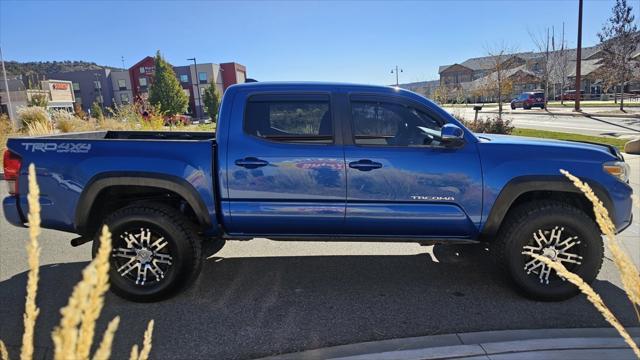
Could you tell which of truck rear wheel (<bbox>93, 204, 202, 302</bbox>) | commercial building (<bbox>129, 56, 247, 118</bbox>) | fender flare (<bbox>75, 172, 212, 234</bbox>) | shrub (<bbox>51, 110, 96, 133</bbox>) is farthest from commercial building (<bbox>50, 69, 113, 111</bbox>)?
truck rear wheel (<bbox>93, 204, 202, 302</bbox>)

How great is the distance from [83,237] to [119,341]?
4.11 ft

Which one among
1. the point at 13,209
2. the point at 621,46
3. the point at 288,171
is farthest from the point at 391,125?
the point at 621,46

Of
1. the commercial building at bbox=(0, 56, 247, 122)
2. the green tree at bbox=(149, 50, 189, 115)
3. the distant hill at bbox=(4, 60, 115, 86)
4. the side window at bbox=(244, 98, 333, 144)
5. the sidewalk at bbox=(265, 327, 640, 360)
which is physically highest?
the distant hill at bbox=(4, 60, 115, 86)

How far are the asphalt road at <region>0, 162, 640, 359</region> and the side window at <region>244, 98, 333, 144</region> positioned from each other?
58.7 inches

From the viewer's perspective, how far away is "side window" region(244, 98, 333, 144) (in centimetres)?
376

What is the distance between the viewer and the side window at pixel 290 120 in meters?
3.76

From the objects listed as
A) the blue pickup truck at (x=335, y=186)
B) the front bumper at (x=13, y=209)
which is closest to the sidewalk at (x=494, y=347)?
the blue pickup truck at (x=335, y=186)

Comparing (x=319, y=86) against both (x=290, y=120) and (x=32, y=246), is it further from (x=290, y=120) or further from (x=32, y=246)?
(x=32, y=246)

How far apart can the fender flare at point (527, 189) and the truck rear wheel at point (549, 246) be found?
0.15 m

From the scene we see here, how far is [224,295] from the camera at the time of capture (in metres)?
3.91

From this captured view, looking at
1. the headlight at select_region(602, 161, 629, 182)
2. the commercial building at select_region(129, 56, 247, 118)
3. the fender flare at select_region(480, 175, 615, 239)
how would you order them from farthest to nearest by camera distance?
the commercial building at select_region(129, 56, 247, 118) → the headlight at select_region(602, 161, 629, 182) → the fender flare at select_region(480, 175, 615, 239)

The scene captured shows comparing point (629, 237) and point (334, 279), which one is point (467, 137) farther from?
point (629, 237)

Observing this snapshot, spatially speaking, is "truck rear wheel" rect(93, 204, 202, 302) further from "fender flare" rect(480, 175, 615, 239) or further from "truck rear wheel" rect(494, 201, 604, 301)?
"truck rear wheel" rect(494, 201, 604, 301)

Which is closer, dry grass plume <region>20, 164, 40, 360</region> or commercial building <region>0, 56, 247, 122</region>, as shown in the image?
dry grass plume <region>20, 164, 40, 360</region>
